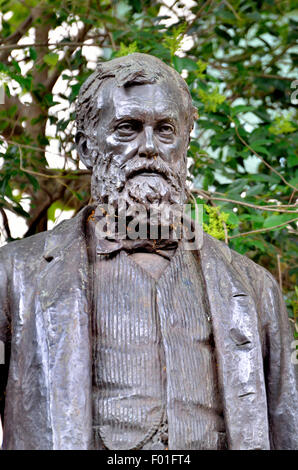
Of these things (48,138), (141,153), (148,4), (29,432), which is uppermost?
(148,4)

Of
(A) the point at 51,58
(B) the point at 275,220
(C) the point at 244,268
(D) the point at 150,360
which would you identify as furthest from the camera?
(A) the point at 51,58

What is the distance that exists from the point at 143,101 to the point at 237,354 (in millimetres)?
1070

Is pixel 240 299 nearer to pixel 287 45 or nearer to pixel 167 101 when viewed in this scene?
pixel 167 101

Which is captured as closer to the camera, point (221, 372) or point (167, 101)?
point (221, 372)

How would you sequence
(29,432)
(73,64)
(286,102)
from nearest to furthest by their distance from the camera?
(29,432)
(73,64)
(286,102)

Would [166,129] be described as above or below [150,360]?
above

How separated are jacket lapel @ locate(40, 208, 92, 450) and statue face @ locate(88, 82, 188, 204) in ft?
1.05

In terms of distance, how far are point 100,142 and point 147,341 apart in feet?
2.85

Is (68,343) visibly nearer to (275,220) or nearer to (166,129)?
(166,129)

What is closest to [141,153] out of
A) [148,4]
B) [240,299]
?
[240,299]

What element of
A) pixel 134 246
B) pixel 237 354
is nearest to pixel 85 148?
pixel 134 246

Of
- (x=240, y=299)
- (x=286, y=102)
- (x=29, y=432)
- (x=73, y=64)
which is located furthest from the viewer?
(x=286, y=102)

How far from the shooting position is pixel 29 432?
3.73 metres

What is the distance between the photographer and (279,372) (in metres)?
4.19
